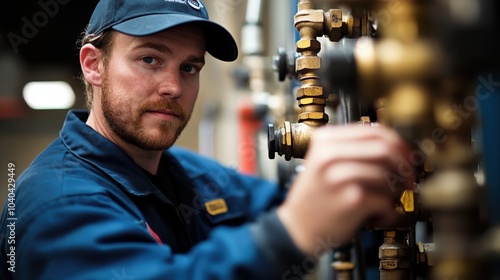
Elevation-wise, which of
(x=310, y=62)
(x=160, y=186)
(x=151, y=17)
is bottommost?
(x=160, y=186)

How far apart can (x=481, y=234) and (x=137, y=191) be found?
65 centimetres

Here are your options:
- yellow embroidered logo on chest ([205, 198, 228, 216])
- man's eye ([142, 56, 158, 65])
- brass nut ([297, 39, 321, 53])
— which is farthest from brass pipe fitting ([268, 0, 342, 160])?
yellow embroidered logo on chest ([205, 198, 228, 216])

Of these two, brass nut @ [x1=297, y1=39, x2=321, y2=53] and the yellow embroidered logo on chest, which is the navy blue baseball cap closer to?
brass nut @ [x1=297, y1=39, x2=321, y2=53]

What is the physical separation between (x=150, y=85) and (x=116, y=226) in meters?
0.39

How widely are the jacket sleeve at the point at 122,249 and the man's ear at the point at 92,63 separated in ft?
1.33

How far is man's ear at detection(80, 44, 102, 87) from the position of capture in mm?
1153

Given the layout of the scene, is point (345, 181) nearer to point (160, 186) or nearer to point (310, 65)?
point (310, 65)

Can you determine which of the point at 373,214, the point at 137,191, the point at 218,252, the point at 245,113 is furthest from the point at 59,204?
the point at 245,113

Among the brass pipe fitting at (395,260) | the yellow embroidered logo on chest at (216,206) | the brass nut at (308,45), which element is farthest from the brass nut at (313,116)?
the yellow embroidered logo on chest at (216,206)

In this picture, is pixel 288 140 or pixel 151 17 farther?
pixel 151 17

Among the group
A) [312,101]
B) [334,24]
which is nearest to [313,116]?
[312,101]

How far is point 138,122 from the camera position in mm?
1065

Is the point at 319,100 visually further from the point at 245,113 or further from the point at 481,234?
the point at 245,113

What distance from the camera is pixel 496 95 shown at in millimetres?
812
